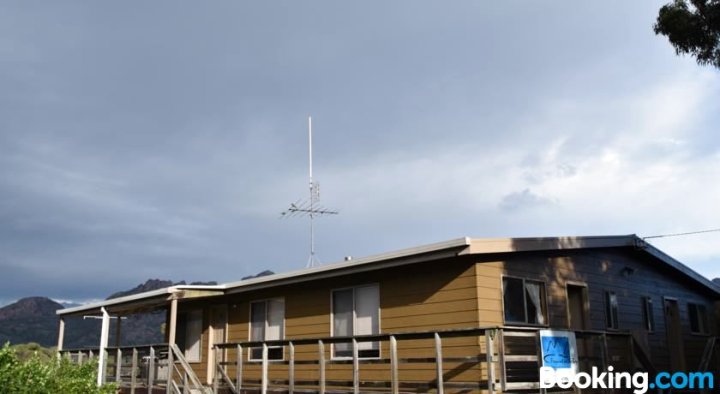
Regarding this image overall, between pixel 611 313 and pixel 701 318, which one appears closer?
pixel 611 313

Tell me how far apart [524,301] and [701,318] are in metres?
9.35

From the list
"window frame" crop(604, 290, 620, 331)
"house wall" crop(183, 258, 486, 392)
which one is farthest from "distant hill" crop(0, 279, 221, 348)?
"window frame" crop(604, 290, 620, 331)

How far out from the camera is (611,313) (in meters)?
14.7

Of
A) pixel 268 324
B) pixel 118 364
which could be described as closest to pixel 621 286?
pixel 268 324

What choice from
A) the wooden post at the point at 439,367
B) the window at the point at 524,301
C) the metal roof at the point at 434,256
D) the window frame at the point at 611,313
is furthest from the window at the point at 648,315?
the wooden post at the point at 439,367

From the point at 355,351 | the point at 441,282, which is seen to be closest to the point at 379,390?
the point at 355,351

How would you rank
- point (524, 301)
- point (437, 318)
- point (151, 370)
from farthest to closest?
point (151, 370), point (524, 301), point (437, 318)

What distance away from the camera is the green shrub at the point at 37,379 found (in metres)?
8.45

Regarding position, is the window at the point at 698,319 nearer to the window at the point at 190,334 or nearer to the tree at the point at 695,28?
the tree at the point at 695,28

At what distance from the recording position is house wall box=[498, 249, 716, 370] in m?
12.9

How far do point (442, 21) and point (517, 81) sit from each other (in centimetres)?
278

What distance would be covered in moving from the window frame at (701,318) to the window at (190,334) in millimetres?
13520

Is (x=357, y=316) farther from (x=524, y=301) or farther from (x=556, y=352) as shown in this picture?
(x=556, y=352)

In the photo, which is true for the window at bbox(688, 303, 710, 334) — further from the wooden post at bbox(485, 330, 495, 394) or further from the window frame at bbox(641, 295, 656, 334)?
the wooden post at bbox(485, 330, 495, 394)
